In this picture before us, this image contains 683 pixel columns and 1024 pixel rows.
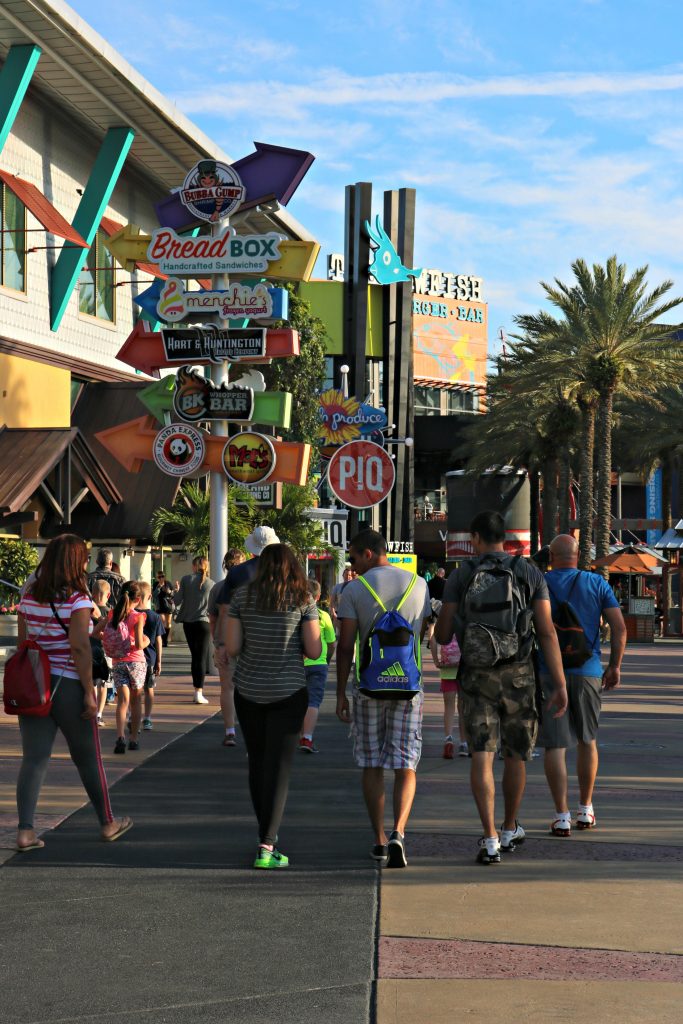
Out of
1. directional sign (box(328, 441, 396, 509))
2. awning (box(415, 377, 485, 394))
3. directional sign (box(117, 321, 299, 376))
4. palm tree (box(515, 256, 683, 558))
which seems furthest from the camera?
awning (box(415, 377, 485, 394))

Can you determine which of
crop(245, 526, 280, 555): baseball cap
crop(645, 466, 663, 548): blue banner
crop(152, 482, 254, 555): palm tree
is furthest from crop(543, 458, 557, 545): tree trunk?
crop(645, 466, 663, 548): blue banner

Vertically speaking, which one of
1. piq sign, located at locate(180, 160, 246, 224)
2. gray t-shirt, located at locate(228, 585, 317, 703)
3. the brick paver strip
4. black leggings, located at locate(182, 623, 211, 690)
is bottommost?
the brick paver strip

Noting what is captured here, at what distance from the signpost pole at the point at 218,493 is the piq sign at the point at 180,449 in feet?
1.55

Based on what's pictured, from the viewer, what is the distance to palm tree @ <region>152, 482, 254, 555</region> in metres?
31.2

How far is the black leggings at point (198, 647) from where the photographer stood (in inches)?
703

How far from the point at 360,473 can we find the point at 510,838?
549 inches

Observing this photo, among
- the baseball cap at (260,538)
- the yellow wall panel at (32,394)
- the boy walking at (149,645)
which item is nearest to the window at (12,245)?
the yellow wall panel at (32,394)

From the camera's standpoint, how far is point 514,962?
5.91 meters

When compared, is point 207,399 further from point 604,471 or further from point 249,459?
point 604,471

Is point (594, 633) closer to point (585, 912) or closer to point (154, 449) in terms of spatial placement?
point (585, 912)

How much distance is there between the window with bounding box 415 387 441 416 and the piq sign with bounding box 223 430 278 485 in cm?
9020

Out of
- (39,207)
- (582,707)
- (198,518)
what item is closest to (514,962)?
(582,707)

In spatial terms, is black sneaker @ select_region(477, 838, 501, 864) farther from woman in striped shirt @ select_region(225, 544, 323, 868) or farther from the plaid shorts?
woman in striped shirt @ select_region(225, 544, 323, 868)

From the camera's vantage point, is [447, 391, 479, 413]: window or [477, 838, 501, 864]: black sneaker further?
[447, 391, 479, 413]: window
